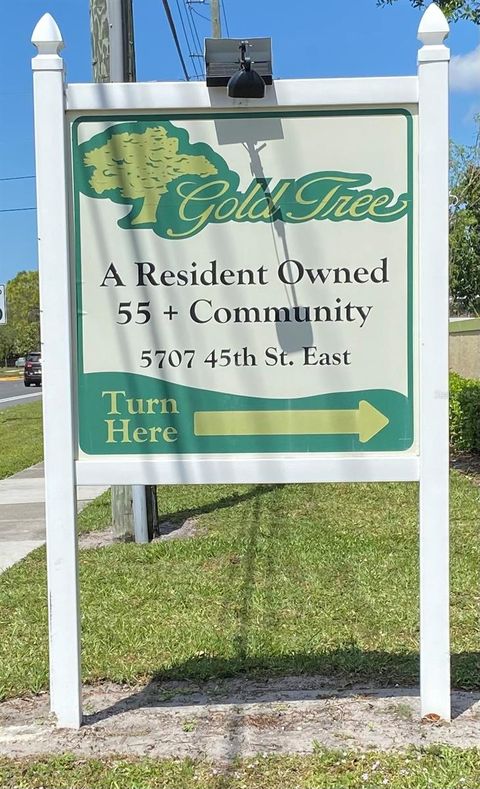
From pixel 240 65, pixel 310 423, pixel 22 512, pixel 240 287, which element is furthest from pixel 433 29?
pixel 22 512

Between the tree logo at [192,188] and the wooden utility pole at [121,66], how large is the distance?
369cm

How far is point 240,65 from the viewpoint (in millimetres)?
3346

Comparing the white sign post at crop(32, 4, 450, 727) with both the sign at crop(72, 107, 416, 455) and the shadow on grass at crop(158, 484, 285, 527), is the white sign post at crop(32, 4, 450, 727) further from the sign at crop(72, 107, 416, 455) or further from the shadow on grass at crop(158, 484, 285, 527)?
the shadow on grass at crop(158, 484, 285, 527)

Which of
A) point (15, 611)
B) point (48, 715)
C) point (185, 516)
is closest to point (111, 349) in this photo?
point (48, 715)

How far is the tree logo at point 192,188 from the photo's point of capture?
349 centimetres

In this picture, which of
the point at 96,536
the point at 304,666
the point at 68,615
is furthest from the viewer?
the point at 96,536

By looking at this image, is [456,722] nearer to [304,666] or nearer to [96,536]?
[304,666]

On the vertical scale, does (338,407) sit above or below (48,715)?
above

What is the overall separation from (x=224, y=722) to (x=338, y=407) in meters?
1.46

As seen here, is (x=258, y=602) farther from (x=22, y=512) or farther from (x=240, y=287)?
(x=22, y=512)

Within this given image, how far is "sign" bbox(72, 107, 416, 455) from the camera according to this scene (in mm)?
3484

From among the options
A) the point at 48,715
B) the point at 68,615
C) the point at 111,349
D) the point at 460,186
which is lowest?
the point at 48,715

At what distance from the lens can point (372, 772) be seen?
309cm

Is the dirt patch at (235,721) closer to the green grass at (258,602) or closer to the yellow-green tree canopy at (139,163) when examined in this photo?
the green grass at (258,602)
